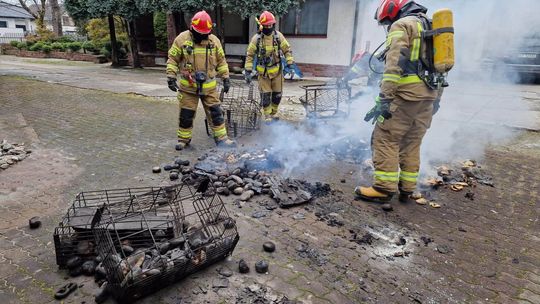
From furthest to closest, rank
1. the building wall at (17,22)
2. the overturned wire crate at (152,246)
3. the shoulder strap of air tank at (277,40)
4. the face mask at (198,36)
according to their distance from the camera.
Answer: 1. the building wall at (17,22)
2. the shoulder strap of air tank at (277,40)
3. the face mask at (198,36)
4. the overturned wire crate at (152,246)

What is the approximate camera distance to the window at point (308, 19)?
13.3 m

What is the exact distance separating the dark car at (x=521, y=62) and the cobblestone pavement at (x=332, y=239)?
21.6ft

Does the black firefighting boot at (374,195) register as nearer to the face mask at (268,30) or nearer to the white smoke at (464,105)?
the white smoke at (464,105)

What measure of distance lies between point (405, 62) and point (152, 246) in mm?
2895

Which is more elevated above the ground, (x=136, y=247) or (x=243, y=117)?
(x=243, y=117)

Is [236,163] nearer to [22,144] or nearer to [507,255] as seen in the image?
[507,255]

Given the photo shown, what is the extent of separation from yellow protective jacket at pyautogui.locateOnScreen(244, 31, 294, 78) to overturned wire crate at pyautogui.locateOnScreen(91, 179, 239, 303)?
418 centimetres

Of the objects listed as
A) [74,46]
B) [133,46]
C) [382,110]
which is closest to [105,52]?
[74,46]

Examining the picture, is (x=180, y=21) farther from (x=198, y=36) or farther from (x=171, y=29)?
(x=198, y=36)

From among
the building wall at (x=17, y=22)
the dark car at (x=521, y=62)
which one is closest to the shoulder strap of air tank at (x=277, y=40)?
the dark car at (x=521, y=62)

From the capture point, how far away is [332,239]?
3.35 meters

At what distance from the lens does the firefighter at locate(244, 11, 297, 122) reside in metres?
6.73

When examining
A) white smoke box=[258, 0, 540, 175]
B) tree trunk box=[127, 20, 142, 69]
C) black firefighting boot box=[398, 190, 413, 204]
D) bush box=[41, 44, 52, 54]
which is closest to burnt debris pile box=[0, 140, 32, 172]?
white smoke box=[258, 0, 540, 175]

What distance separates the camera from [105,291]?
2523 mm
